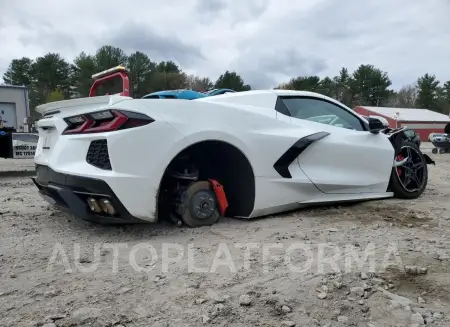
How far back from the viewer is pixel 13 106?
520 inches

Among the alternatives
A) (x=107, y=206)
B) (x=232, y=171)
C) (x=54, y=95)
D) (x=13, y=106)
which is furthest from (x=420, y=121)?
(x=107, y=206)

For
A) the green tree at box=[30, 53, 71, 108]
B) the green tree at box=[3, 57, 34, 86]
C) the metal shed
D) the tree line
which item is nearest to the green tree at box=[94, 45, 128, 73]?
the tree line

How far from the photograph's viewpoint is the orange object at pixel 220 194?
3.53m

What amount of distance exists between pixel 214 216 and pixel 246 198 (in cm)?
34

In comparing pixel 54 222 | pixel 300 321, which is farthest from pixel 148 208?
pixel 300 321

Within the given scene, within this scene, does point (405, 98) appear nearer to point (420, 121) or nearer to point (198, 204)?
point (420, 121)

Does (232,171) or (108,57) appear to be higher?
(108,57)

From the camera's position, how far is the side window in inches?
163

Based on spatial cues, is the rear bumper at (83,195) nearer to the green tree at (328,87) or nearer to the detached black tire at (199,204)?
the detached black tire at (199,204)

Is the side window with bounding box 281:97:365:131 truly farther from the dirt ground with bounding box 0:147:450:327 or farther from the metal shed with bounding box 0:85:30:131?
the metal shed with bounding box 0:85:30:131

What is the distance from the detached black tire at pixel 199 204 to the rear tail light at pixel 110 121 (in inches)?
27.5

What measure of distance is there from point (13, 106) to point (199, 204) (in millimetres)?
11997

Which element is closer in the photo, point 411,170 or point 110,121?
point 110,121

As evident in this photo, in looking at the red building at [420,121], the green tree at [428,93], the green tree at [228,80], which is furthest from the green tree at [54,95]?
the green tree at [428,93]
